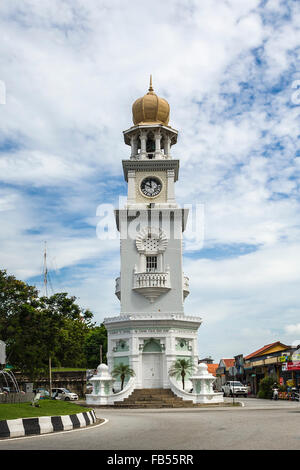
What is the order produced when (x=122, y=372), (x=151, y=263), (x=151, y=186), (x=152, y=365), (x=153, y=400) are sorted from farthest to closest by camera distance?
(x=151, y=186) < (x=151, y=263) < (x=152, y=365) < (x=122, y=372) < (x=153, y=400)

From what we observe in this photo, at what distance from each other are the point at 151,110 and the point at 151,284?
15.5 m

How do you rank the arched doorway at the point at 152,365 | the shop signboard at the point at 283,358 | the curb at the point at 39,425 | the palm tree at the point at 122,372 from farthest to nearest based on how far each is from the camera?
the shop signboard at the point at 283,358
the arched doorway at the point at 152,365
the palm tree at the point at 122,372
the curb at the point at 39,425

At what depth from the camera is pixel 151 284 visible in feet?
132

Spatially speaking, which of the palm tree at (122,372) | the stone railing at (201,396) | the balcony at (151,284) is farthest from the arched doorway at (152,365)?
the balcony at (151,284)

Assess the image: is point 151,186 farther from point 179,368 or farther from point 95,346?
point 95,346

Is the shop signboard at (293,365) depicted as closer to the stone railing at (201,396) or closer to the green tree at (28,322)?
the stone railing at (201,396)

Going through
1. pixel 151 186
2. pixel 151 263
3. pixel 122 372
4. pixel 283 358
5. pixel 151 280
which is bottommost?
pixel 122 372

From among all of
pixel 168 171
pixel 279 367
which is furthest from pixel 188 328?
pixel 279 367

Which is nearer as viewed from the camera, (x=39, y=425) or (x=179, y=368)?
(x=39, y=425)

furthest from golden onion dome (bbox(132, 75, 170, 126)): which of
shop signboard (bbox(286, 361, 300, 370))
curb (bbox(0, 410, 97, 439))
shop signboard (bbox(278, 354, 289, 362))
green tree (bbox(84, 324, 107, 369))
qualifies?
green tree (bbox(84, 324, 107, 369))

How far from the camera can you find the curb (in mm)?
12547

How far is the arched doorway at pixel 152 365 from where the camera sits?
3706 centimetres

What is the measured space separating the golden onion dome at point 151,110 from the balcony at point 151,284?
13732 millimetres

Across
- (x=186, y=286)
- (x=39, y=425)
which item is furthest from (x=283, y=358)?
(x=39, y=425)
